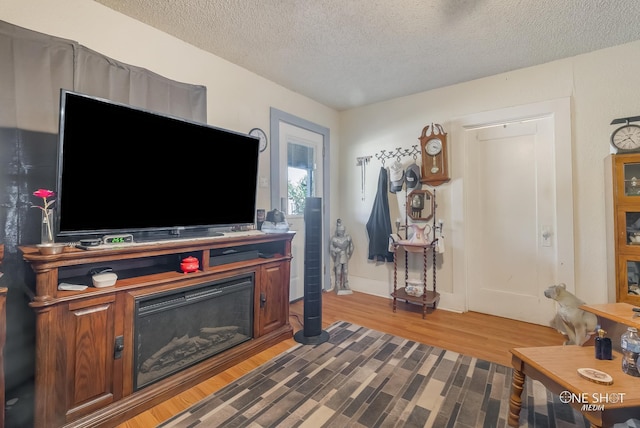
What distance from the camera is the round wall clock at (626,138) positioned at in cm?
221

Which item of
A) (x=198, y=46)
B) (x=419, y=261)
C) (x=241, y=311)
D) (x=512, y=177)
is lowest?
(x=241, y=311)

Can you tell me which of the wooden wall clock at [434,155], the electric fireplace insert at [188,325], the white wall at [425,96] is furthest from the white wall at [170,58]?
the wooden wall clock at [434,155]

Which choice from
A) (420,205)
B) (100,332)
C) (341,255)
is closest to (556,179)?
(420,205)

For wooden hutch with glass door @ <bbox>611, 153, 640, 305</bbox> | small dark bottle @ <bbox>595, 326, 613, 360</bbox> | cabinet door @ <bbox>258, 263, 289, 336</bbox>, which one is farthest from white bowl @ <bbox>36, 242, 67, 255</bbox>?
wooden hutch with glass door @ <bbox>611, 153, 640, 305</bbox>

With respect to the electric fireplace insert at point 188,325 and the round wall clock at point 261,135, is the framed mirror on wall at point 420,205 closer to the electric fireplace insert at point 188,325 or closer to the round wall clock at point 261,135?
the round wall clock at point 261,135

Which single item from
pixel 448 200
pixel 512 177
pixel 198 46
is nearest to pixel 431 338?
pixel 448 200

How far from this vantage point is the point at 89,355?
55.2 inches

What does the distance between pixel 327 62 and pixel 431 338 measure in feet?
8.88

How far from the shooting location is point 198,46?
239 centimetres

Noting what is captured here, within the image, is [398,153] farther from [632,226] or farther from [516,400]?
[516,400]

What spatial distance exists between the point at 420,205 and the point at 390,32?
70.8 inches

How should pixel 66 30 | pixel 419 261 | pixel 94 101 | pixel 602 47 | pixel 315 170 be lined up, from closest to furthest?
1. pixel 94 101
2. pixel 66 30
3. pixel 602 47
4. pixel 419 261
5. pixel 315 170

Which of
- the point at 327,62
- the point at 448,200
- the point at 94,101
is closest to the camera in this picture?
the point at 94,101

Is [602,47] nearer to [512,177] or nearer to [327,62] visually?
[512,177]
